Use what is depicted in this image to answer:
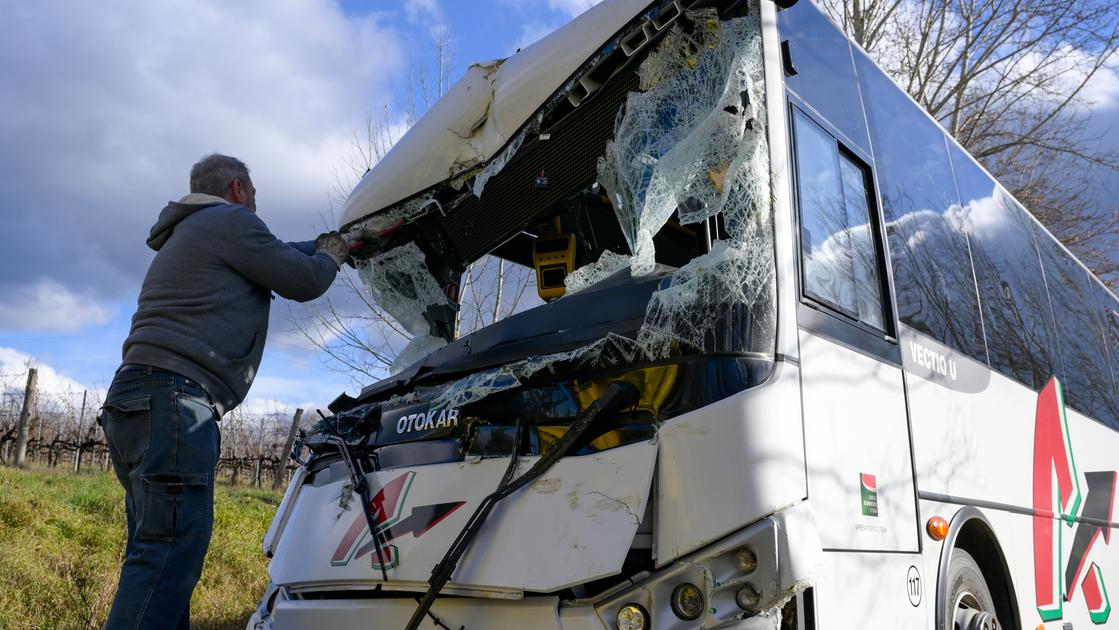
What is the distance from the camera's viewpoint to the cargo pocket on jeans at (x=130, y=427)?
10.1ft

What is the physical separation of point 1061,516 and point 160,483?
4861 mm

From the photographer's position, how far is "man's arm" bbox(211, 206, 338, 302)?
3359mm

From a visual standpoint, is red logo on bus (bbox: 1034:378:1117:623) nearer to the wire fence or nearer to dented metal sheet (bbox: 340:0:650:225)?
dented metal sheet (bbox: 340:0:650:225)

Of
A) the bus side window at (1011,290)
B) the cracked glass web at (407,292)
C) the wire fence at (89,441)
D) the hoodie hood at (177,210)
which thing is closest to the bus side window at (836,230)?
the bus side window at (1011,290)

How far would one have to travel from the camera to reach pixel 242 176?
3.73 meters

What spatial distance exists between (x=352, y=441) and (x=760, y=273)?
1.80m

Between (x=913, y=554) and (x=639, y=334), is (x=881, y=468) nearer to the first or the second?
(x=913, y=554)

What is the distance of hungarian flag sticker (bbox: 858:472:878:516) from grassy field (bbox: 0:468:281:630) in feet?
→ 15.5

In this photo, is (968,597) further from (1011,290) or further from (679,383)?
(1011,290)

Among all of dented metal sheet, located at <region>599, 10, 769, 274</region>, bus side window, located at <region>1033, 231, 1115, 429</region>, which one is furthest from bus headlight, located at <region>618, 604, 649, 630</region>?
bus side window, located at <region>1033, 231, 1115, 429</region>

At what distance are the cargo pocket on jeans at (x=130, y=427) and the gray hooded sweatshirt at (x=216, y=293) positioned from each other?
0.17 metres

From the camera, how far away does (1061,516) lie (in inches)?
196

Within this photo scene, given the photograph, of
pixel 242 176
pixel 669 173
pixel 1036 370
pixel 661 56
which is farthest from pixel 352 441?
pixel 1036 370

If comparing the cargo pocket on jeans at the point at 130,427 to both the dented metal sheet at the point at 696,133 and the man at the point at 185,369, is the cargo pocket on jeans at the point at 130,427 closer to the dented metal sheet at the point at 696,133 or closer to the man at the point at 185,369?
the man at the point at 185,369
